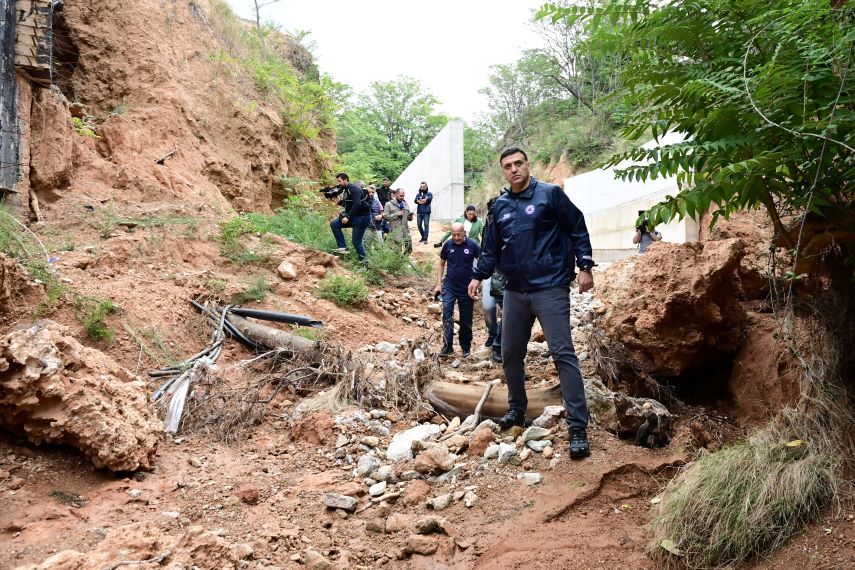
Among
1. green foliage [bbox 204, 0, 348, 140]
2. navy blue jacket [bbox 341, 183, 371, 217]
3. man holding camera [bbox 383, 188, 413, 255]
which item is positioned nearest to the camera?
navy blue jacket [bbox 341, 183, 371, 217]

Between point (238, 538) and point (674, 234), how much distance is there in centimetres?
1088

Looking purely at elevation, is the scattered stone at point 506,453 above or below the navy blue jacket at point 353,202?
below

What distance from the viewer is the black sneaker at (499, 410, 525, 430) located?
14.2ft

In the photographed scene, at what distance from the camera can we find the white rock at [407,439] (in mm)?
4285

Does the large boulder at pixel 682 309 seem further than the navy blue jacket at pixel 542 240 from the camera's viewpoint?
Yes

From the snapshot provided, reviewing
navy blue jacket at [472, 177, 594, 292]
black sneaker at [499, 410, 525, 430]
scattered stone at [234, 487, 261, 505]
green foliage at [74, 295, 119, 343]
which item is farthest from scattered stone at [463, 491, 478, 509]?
green foliage at [74, 295, 119, 343]

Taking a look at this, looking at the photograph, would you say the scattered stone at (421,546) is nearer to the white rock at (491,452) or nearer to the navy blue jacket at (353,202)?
the white rock at (491,452)

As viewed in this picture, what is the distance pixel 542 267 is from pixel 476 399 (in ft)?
5.29

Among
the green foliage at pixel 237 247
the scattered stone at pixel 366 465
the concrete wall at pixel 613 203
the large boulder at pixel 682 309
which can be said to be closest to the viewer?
the scattered stone at pixel 366 465

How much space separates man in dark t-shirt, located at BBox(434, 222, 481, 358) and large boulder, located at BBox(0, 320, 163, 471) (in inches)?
170

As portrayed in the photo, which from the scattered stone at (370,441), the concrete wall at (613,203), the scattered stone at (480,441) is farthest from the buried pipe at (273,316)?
the concrete wall at (613,203)

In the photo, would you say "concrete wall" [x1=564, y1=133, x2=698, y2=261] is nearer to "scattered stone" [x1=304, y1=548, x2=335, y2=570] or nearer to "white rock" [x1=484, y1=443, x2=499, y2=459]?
"white rock" [x1=484, y1=443, x2=499, y2=459]

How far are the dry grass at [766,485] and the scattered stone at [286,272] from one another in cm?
666

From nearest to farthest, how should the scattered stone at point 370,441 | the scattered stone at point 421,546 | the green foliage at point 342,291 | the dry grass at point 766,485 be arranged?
the dry grass at point 766,485 → the scattered stone at point 421,546 → the scattered stone at point 370,441 → the green foliage at point 342,291
